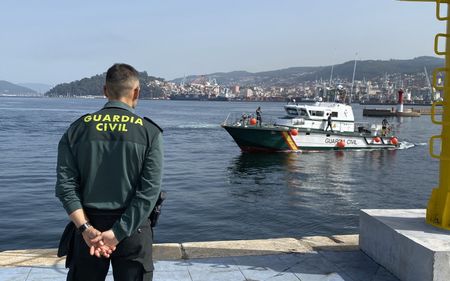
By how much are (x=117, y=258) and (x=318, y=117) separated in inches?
1095

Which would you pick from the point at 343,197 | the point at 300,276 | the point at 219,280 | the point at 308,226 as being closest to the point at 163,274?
the point at 219,280

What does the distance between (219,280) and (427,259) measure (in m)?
1.91

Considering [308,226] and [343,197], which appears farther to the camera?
[343,197]

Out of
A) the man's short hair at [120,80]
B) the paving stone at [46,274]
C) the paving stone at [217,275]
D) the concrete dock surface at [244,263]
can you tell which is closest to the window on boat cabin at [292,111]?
the concrete dock surface at [244,263]

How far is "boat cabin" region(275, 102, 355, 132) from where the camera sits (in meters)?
29.3

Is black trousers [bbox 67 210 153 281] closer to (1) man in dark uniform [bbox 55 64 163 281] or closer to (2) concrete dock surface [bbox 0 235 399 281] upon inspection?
(1) man in dark uniform [bbox 55 64 163 281]

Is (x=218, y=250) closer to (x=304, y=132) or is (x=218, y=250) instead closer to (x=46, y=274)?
(x=46, y=274)

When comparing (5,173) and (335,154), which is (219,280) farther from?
(335,154)

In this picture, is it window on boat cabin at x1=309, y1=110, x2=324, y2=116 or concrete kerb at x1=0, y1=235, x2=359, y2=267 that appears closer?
concrete kerb at x1=0, y1=235, x2=359, y2=267

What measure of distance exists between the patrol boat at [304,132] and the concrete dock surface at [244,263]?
22.2 m

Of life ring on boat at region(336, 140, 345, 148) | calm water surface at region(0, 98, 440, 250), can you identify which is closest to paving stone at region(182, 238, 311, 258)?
calm water surface at region(0, 98, 440, 250)

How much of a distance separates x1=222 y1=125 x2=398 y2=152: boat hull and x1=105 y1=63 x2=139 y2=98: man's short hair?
24688 mm

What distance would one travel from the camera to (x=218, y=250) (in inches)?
214

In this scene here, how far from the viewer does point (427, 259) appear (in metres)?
4.11
